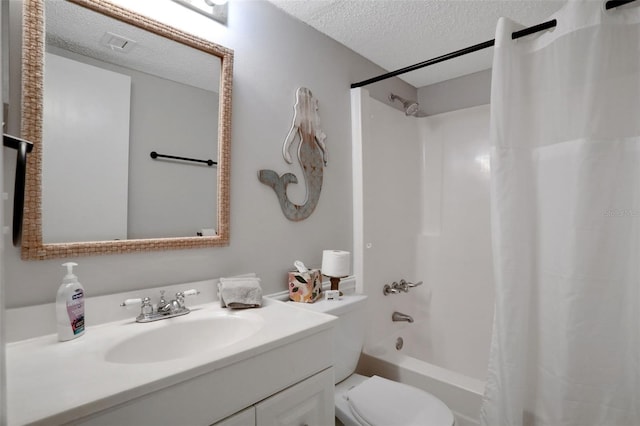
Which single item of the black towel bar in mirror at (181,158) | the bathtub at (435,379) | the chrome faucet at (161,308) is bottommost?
the bathtub at (435,379)

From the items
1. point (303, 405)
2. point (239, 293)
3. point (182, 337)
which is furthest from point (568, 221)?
point (182, 337)

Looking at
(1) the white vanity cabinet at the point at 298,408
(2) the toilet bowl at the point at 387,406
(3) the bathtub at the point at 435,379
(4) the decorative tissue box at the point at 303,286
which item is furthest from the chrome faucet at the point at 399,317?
(1) the white vanity cabinet at the point at 298,408

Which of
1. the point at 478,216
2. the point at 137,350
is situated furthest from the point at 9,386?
the point at 478,216

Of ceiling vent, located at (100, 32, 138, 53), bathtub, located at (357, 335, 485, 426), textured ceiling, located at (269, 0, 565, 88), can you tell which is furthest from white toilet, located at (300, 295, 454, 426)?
textured ceiling, located at (269, 0, 565, 88)

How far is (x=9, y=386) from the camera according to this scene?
2.30ft

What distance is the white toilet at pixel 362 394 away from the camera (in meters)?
1.25

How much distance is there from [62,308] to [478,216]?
2.37 m

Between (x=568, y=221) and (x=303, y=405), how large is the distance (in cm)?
116

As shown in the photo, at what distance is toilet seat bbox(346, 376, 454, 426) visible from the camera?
1.23 meters

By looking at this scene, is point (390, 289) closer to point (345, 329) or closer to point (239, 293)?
point (345, 329)

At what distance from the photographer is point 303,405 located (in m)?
1.04

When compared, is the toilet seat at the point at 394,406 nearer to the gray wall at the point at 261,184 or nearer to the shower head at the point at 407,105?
the gray wall at the point at 261,184

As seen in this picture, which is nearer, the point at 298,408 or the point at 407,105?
the point at 298,408

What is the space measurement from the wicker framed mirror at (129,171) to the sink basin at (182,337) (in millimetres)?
284
